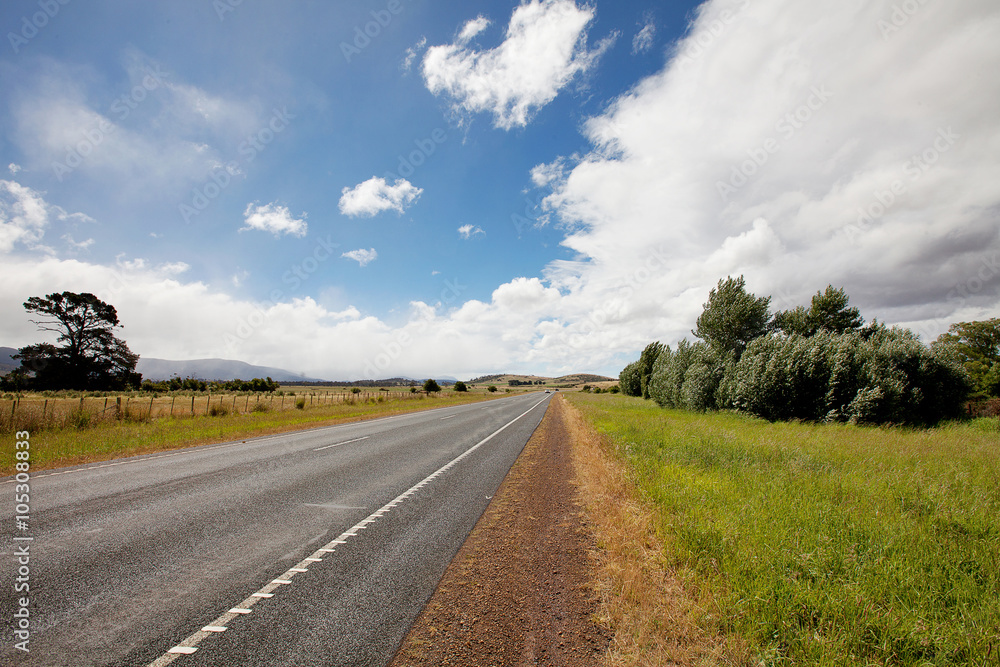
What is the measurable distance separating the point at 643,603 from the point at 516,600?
1.27 meters

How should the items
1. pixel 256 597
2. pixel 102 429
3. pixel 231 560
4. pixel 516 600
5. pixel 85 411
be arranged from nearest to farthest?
pixel 256 597 < pixel 516 600 < pixel 231 560 < pixel 102 429 < pixel 85 411

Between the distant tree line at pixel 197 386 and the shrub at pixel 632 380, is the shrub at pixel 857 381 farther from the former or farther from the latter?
the distant tree line at pixel 197 386

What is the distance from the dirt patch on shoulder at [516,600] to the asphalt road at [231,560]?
0.26 m

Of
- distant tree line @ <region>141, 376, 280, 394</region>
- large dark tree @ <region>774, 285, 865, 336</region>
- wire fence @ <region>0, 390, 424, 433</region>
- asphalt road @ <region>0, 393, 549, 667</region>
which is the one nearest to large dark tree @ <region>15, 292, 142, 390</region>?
distant tree line @ <region>141, 376, 280, 394</region>

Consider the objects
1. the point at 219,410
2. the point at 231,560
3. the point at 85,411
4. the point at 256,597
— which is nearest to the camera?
the point at 256,597

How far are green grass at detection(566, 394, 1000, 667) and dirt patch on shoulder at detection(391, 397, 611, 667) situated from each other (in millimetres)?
1142

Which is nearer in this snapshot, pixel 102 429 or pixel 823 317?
pixel 102 429

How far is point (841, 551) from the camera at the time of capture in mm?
4352

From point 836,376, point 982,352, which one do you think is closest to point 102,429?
point 836,376

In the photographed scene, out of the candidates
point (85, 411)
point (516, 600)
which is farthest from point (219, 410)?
point (516, 600)

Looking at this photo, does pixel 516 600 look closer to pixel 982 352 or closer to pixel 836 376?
pixel 836 376

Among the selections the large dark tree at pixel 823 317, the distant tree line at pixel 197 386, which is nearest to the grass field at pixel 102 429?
the large dark tree at pixel 823 317

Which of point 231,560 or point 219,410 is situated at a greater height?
point 219,410

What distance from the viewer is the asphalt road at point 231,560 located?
2896mm
